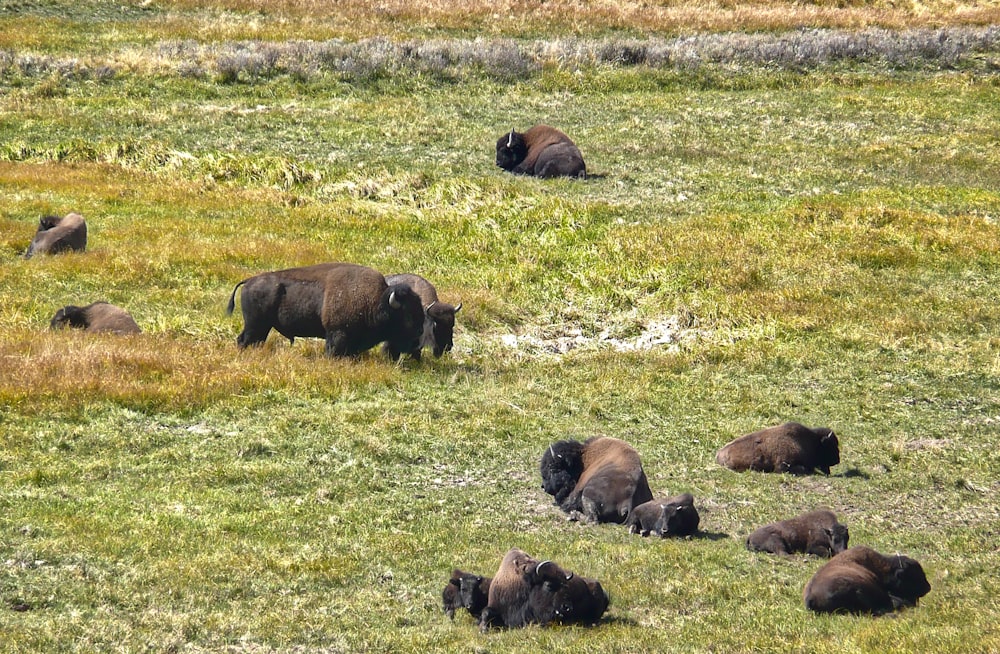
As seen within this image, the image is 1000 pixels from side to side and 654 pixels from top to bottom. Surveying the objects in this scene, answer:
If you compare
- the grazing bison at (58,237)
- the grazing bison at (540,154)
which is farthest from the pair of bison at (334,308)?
the grazing bison at (540,154)

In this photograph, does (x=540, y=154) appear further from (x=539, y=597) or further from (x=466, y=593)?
(x=539, y=597)

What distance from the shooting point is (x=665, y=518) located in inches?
549

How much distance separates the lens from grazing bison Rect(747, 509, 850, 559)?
13.6 metres

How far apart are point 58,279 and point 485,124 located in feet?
59.6

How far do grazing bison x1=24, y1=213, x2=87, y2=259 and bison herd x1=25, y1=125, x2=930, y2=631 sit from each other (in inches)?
0.9

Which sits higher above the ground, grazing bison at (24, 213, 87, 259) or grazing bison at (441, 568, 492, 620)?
grazing bison at (441, 568, 492, 620)

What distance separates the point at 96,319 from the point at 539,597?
13.0m

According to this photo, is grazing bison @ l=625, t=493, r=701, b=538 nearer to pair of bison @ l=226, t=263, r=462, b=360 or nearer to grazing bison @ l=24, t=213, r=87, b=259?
pair of bison @ l=226, t=263, r=462, b=360

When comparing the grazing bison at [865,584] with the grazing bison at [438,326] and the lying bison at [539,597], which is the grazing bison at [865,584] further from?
the grazing bison at [438,326]

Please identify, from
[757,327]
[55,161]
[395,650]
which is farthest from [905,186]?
[395,650]

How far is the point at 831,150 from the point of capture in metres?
39.7

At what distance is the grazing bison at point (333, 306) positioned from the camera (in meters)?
20.5

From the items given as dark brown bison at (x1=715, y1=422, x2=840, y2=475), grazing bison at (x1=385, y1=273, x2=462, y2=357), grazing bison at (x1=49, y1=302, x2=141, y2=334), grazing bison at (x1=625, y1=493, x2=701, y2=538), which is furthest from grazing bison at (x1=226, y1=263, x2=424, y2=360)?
grazing bison at (x1=625, y1=493, x2=701, y2=538)

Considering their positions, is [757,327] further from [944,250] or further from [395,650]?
[395,650]
